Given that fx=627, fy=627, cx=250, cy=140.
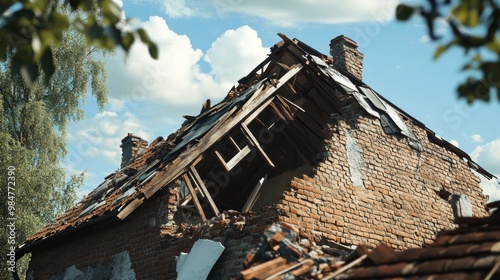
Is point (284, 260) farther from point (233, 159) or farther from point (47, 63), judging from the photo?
point (233, 159)

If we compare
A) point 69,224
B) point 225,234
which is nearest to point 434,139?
point 225,234

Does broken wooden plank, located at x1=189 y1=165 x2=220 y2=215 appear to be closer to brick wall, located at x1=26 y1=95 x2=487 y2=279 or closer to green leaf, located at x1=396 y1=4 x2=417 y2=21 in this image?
brick wall, located at x1=26 y1=95 x2=487 y2=279

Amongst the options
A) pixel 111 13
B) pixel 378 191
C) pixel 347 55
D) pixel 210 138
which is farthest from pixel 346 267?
pixel 347 55

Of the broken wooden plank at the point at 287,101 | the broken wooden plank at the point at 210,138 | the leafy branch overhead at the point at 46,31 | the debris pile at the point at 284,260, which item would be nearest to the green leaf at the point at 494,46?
the leafy branch overhead at the point at 46,31

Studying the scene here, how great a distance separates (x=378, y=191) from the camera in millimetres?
10648

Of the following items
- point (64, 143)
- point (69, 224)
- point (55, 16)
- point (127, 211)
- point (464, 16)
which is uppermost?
point (64, 143)

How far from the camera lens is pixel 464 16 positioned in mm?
2447

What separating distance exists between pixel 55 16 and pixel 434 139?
34.1 ft

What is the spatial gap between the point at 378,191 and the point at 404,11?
8.35 meters

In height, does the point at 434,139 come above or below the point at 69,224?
below

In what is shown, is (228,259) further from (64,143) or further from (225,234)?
(64,143)

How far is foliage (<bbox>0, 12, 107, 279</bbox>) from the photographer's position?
690 inches

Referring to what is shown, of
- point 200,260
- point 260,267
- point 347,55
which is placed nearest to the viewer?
point 260,267

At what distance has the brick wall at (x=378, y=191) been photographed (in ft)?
31.0
